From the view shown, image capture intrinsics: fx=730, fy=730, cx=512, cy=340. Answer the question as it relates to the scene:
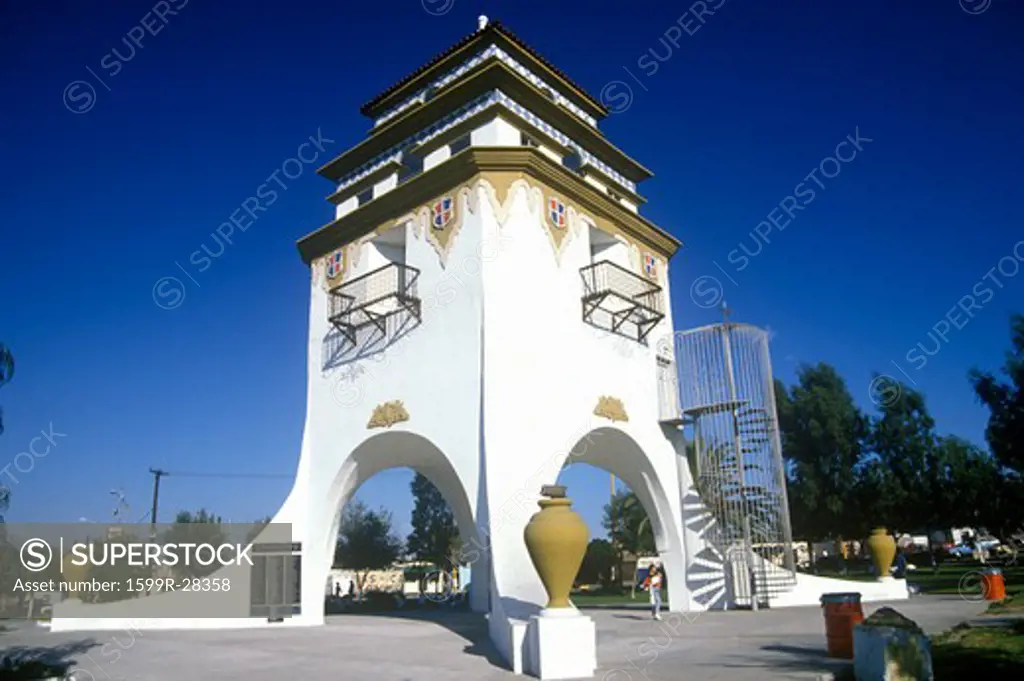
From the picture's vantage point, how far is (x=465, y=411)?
1407cm

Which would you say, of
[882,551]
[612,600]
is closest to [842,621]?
[882,551]

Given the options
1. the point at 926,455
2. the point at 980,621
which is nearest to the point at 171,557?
the point at 980,621

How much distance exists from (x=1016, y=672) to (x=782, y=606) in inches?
407

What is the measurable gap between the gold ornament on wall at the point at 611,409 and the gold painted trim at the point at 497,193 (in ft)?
13.8

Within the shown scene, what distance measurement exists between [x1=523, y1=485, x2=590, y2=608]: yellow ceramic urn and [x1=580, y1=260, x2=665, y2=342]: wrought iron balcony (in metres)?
6.97

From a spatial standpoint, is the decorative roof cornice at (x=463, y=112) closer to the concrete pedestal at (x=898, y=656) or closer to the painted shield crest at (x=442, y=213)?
the painted shield crest at (x=442, y=213)

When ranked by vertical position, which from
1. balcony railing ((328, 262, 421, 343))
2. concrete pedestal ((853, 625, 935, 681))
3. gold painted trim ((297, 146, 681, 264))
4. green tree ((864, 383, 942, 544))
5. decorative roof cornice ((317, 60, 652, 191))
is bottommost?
concrete pedestal ((853, 625, 935, 681))

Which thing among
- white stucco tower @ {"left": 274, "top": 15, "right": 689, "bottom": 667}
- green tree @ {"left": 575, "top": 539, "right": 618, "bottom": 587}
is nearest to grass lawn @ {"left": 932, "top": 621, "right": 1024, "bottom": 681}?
white stucco tower @ {"left": 274, "top": 15, "right": 689, "bottom": 667}

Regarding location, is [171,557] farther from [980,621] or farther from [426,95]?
[980,621]

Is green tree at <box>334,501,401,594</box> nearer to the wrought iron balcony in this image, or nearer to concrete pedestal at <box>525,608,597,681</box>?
the wrought iron balcony

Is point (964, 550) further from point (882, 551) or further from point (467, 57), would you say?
point (467, 57)

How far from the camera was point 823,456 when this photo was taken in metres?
32.3

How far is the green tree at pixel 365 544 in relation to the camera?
1500 inches

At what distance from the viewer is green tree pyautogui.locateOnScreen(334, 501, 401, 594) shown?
125ft
